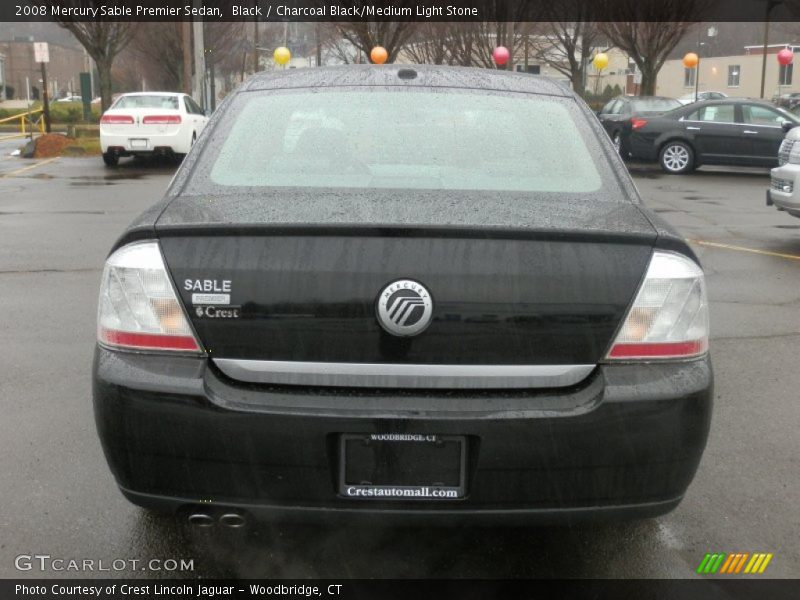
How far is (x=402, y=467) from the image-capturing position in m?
2.47

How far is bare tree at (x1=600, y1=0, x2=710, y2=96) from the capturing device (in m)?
30.8

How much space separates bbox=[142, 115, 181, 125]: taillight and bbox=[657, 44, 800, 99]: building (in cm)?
5128

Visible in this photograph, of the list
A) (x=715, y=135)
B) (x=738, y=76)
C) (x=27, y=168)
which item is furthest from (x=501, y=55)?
(x=738, y=76)

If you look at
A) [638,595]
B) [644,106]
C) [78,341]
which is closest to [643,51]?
[644,106]

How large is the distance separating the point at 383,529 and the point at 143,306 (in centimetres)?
104

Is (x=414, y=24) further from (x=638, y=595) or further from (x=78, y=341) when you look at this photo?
(x=638, y=595)

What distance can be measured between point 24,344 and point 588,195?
388 centimetres

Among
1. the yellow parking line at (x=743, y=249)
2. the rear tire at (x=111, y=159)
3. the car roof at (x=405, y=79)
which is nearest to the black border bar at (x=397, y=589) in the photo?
the car roof at (x=405, y=79)

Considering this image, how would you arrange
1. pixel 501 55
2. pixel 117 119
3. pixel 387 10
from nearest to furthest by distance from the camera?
1. pixel 117 119
2. pixel 501 55
3. pixel 387 10

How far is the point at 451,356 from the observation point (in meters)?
2.46

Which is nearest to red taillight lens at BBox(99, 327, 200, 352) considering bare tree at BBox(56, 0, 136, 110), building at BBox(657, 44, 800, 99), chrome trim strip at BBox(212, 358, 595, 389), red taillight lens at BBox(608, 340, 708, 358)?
chrome trim strip at BBox(212, 358, 595, 389)

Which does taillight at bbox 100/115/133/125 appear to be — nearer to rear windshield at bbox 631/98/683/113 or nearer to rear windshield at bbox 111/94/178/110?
rear windshield at bbox 111/94/178/110

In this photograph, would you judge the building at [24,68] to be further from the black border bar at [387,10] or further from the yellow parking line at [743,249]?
the yellow parking line at [743,249]

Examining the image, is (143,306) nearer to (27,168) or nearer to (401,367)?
(401,367)
